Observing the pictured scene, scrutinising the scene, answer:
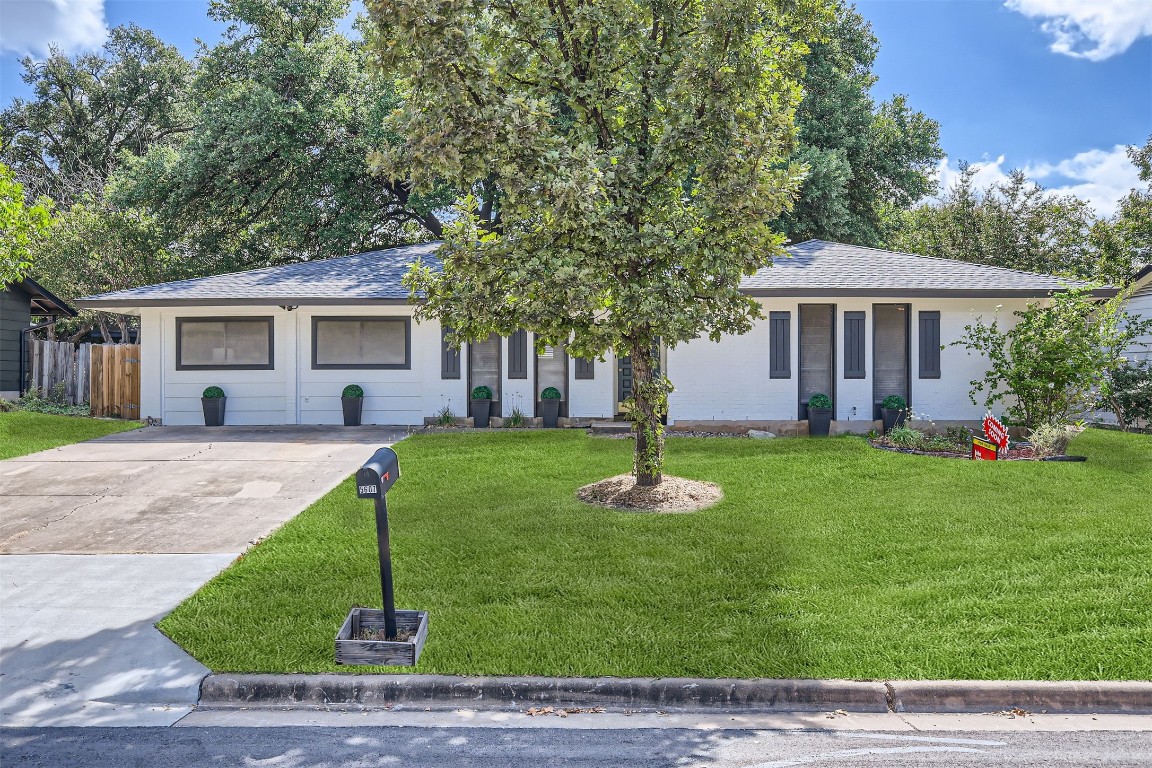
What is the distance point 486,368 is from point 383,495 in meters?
10.3

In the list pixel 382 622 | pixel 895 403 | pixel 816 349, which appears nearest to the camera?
pixel 382 622

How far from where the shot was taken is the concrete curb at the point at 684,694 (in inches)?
154

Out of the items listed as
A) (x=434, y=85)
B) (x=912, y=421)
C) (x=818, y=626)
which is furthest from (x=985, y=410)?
(x=434, y=85)

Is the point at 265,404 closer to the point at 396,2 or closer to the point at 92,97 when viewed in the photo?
the point at 396,2

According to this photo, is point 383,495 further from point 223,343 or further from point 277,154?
point 277,154

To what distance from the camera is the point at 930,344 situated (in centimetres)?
1344

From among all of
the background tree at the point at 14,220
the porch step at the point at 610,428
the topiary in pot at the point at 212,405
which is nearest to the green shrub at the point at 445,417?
the porch step at the point at 610,428

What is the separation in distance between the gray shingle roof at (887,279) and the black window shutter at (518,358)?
4.52 meters

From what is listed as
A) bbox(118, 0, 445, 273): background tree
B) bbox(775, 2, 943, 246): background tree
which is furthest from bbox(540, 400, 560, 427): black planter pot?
bbox(775, 2, 943, 246): background tree

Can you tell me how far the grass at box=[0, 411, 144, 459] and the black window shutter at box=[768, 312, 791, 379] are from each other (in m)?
12.6

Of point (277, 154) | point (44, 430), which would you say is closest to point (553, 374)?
point (44, 430)

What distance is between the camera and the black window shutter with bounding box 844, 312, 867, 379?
1342cm

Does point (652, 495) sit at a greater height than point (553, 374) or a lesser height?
lesser

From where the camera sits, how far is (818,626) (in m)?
4.68
